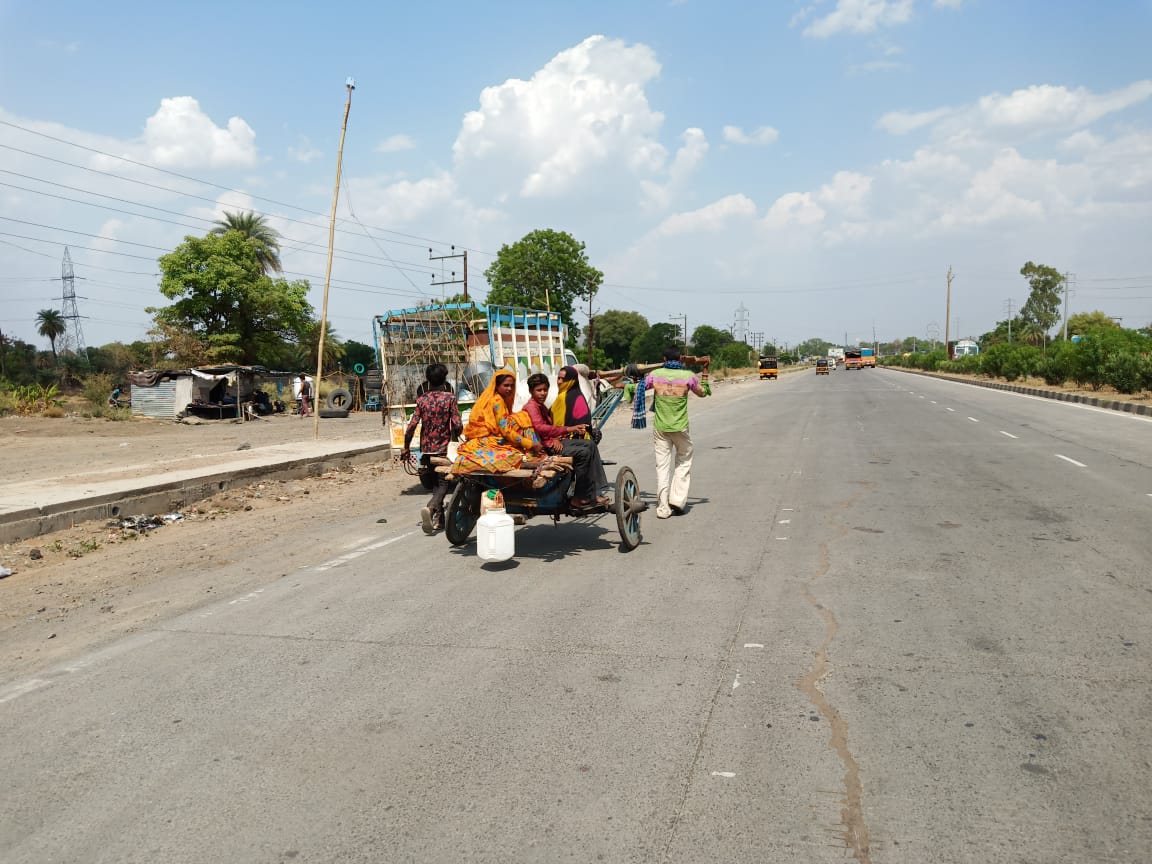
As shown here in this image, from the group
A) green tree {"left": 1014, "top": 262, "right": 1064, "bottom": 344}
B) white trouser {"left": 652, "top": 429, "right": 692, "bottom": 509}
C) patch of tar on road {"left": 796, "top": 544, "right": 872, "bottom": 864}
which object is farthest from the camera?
green tree {"left": 1014, "top": 262, "right": 1064, "bottom": 344}

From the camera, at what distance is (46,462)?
52.6ft

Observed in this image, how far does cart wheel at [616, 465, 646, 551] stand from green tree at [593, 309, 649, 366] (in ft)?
356

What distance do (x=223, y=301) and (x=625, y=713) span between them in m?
44.1

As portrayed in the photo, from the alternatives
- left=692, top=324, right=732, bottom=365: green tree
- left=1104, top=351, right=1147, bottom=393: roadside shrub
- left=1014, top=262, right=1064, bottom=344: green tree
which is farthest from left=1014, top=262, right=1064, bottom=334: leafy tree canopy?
left=1104, top=351, right=1147, bottom=393: roadside shrub

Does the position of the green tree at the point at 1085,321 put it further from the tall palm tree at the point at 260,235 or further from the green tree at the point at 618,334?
the tall palm tree at the point at 260,235

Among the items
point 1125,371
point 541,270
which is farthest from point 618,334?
point 1125,371

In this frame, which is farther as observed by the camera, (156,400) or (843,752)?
(156,400)

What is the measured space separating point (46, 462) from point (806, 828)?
17139mm

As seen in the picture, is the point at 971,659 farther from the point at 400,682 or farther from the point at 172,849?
the point at 172,849

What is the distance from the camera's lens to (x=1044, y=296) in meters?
101

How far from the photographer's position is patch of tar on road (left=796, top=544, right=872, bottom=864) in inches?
117

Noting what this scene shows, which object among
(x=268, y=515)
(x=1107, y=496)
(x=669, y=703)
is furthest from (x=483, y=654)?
(x=1107, y=496)

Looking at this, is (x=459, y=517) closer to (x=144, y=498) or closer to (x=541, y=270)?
(x=144, y=498)

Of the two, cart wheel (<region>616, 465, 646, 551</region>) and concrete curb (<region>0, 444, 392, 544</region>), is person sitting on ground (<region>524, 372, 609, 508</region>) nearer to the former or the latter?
cart wheel (<region>616, 465, 646, 551</region>)
